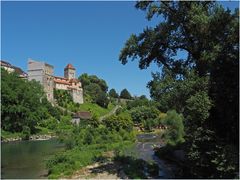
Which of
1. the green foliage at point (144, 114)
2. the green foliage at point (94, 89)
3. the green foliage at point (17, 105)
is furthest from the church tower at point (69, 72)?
the green foliage at point (17, 105)

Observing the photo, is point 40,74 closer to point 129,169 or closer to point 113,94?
point 113,94

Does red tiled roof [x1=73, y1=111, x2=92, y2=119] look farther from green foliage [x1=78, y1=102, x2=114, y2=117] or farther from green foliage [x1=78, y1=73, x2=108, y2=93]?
green foliage [x1=78, y1=73, x2=108, y2=93]

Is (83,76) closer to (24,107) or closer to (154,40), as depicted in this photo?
(24,107)

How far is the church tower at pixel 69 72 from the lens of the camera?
524 feet

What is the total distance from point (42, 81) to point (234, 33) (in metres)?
110

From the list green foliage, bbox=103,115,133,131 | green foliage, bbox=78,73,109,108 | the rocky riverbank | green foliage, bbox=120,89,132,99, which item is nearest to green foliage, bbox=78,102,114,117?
green foliage, bbox=78,73,109,108

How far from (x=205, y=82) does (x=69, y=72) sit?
144 meters

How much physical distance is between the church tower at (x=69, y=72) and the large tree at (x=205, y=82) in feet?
457

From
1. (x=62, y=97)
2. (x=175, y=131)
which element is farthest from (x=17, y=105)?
(x=62, y=97)

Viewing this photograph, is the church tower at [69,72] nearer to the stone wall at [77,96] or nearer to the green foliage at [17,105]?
the stone wall at [77,96]

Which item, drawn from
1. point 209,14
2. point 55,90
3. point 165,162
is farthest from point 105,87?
point 209,14

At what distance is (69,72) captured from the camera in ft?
526

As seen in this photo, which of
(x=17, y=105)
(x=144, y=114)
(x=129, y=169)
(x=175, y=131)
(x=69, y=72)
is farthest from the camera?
(x=69, y=72)

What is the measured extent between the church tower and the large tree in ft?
457
